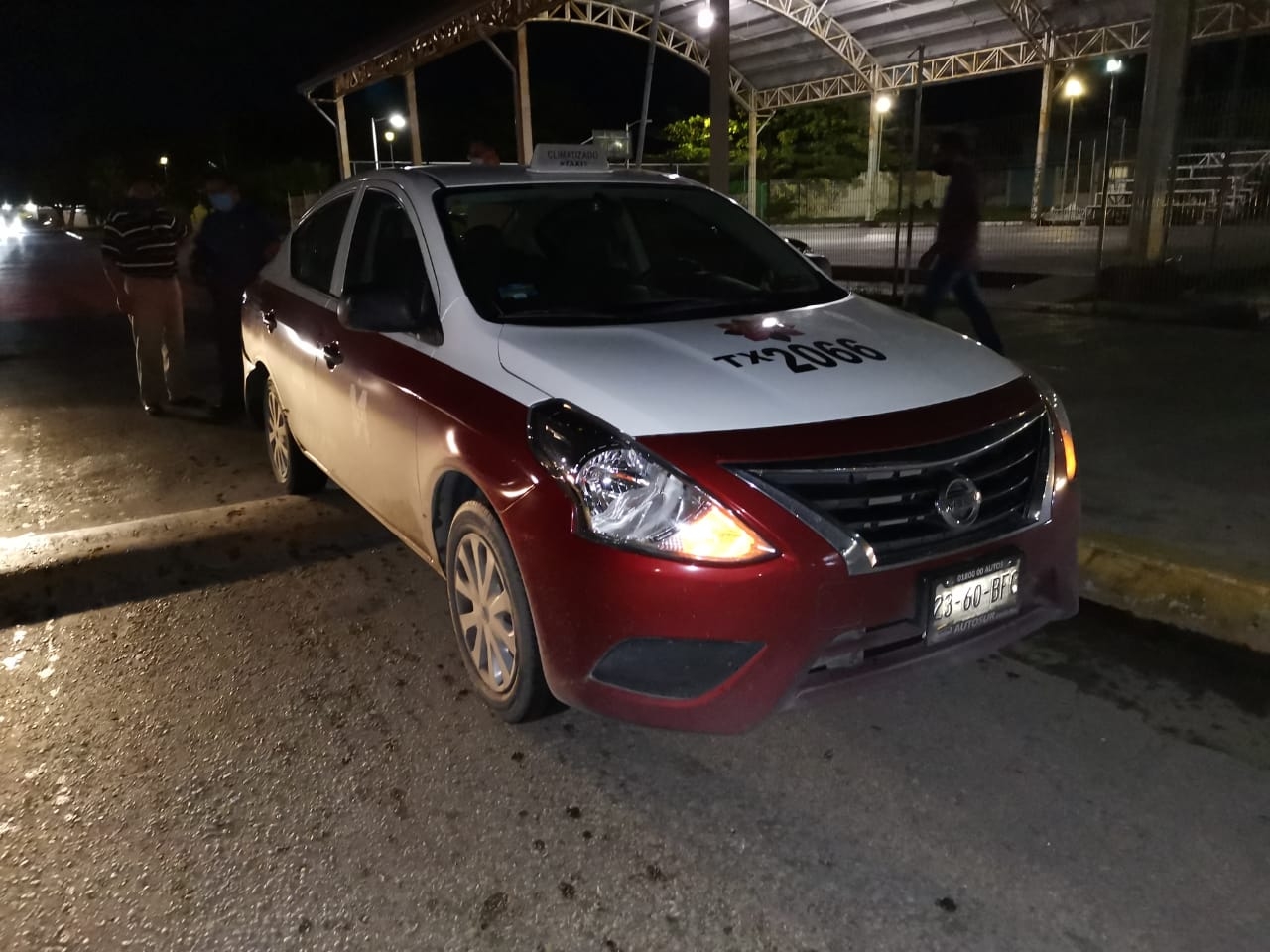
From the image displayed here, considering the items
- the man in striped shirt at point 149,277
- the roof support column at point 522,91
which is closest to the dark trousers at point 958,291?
the man in striped shirt at point 149,277

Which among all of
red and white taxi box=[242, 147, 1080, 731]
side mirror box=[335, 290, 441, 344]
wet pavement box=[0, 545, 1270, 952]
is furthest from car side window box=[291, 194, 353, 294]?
wet pavement box=[0, 545, 1270, 952]

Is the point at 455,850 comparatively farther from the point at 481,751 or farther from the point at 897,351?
the point at 897,351

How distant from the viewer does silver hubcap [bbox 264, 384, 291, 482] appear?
5.55 metres

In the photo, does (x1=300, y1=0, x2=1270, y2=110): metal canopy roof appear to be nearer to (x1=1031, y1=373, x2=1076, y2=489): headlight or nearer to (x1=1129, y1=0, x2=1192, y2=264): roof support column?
(x1=1129, y1=0, x2=1192, y2=264): roof support column

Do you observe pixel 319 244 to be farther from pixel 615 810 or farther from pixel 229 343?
pixel 615 810

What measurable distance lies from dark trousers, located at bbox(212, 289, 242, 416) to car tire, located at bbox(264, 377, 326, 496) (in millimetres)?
2028

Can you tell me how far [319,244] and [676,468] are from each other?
117 inches

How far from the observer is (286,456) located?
5621mm

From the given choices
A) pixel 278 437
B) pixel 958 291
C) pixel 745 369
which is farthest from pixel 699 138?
pixel 745 369

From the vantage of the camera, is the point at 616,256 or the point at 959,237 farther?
the point at 959,237

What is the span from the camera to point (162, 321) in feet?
25.4

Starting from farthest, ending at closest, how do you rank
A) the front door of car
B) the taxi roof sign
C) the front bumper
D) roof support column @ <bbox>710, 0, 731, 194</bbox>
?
roof support column @ <bbox>710, 0, 731, 194</bbox>, the taxi roof sign, the front door of car, the front bumper

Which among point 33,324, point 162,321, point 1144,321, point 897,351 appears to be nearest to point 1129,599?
point 897,351

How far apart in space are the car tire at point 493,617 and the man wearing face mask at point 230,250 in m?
4.69
